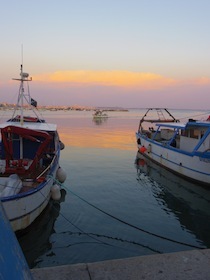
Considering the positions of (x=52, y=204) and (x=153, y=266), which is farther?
(x=52, y=204)

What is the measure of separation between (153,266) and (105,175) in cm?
1472

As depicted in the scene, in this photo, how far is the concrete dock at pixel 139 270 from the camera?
15.6ft

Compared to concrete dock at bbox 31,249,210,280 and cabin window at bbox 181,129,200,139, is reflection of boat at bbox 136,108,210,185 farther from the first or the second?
concrete dock at bbox 31,249,210,280

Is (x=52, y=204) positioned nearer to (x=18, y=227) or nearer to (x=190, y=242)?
(x=18, y=227)

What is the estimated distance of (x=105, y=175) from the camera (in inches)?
777

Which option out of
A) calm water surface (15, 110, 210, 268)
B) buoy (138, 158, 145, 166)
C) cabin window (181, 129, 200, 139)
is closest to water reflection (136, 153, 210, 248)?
calm water surface (15, 110, 210, 268)

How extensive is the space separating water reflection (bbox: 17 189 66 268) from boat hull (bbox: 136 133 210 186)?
360 inches

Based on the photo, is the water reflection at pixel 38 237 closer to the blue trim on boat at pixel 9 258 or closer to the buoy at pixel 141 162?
the blue trim on boat at pixel 9 258

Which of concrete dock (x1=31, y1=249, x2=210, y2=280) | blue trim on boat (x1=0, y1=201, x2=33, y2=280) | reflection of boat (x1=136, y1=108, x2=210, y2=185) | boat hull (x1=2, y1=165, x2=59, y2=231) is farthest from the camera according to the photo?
reflection of boat (x1=136, y1=108, x2=210, y2=185)

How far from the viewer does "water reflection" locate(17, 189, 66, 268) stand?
30.1 ft

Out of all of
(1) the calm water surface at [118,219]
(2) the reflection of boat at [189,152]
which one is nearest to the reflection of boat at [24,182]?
(1) the calm water surface at [118,219]

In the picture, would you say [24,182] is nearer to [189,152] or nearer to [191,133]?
[189,152]

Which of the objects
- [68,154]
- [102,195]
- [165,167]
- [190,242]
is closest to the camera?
[190,242]

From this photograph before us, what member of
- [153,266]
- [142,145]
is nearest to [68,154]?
[142,145]
